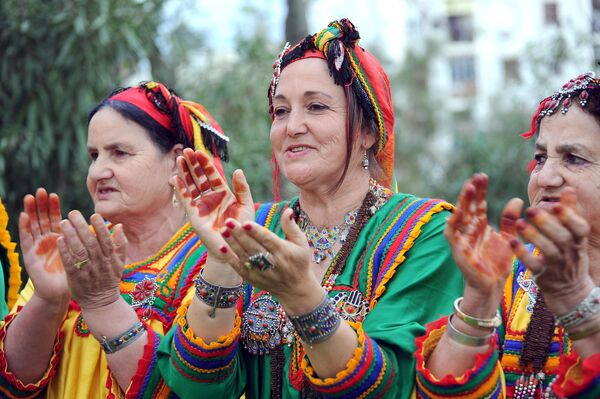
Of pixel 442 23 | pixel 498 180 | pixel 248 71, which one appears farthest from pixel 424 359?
pixel 442 23

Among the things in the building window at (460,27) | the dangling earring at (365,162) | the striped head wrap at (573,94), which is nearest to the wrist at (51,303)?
the dangling earring at (365,162)

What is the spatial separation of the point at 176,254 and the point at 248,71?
16.8 feet

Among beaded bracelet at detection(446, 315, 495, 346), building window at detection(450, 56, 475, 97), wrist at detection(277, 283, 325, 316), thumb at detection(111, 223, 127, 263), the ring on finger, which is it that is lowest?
building window at detection(450, 56, 475, 97)

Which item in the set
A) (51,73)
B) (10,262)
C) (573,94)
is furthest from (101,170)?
(51,73)

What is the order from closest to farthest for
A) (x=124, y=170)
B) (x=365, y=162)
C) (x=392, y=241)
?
1. (x=392, y=241)
2. (x=365, y=162)
3. (x=124, y=170)

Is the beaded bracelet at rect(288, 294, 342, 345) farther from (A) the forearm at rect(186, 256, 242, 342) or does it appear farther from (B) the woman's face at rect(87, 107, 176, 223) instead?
(B) the woman's face at rect(87, 107, 176, 223)

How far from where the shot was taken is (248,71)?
8227 mm

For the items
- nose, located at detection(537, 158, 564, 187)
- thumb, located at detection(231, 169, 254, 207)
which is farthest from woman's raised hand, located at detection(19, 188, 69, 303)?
nose, located at detection(537, 158, 564, 187)

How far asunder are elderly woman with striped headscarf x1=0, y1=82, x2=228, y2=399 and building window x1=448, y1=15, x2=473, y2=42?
123 ft

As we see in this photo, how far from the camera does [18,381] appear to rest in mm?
3066

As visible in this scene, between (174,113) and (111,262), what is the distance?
0.99 m

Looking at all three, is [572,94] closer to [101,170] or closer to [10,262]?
[101,170]

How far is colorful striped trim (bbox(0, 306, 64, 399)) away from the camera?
3066 millimetres

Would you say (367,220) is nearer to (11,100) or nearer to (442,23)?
(11,100)
